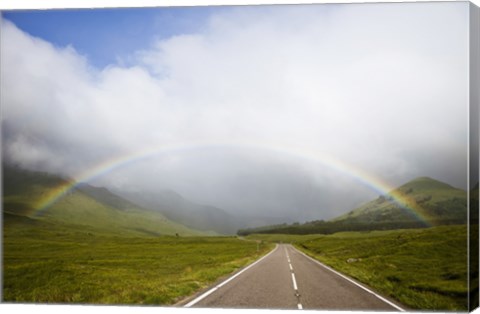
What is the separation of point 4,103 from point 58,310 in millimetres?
9100

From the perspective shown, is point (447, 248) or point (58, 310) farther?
point (447, 248)

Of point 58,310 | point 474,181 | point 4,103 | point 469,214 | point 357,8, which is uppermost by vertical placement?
point 357,8

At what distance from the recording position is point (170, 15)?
64.5 ft

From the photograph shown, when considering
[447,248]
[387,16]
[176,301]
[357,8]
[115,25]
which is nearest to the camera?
[176,301]

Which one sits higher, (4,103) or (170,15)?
(170,15)

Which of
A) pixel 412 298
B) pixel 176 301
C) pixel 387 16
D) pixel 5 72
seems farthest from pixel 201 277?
pixel 387 16

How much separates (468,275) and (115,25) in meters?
18.2

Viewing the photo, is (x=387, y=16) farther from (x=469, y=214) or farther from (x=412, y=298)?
(x=412, y=298)

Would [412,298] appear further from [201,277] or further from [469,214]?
[201,277]

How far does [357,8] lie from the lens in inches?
800

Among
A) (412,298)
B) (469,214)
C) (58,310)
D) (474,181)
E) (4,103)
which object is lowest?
(58,310)

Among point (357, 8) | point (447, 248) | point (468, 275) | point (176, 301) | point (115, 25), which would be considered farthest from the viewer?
point (447, 248)

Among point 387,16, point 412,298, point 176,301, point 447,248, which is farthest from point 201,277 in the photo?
point 447,248

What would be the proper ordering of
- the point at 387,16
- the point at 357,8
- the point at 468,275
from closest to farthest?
1. the point at 468,275
2. the point at 387,16
3. the point at 357,8
